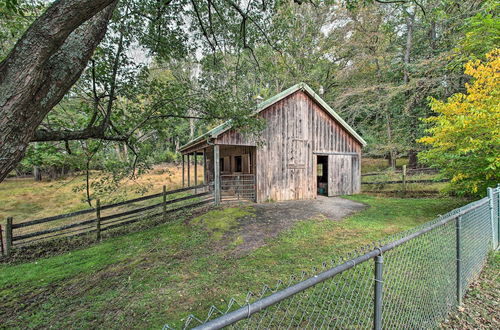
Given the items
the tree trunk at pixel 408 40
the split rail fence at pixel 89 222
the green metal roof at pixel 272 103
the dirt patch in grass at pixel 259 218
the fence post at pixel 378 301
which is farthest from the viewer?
the tree trunk at pixel 408 40

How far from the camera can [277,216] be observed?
27.2ft

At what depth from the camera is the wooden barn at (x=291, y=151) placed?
10633 mm

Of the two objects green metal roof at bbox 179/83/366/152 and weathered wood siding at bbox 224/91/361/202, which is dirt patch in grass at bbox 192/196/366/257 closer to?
weathered wood siding at bbox 224/91/361/202

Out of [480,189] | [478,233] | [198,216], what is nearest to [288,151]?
[198,216]

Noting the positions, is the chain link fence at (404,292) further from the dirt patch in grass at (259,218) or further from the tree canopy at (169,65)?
the tree canopy at (169,65)

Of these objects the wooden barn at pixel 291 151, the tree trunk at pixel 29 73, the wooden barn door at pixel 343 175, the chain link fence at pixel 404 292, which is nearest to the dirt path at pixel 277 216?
the wooden barn at pixel 291 151

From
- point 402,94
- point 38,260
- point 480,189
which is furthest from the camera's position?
point 402,94

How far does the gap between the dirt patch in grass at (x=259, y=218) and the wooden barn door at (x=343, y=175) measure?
5.97ft

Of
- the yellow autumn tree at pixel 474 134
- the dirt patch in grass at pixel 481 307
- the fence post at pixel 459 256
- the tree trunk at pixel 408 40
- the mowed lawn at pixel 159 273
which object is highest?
the tree trunk at pixel 408 40

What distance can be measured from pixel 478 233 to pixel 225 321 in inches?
206

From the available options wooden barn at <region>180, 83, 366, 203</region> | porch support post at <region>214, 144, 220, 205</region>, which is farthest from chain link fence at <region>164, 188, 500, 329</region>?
wooden barn at <region>180, 83, 366, 203</region>

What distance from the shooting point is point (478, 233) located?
398cm

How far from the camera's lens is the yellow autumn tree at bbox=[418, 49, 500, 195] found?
19.4 ft

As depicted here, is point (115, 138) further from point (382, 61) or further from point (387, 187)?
point (382, 61)
